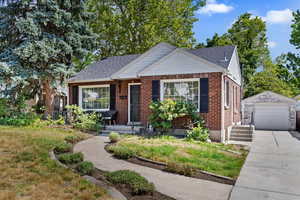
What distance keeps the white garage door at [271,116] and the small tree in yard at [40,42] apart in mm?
12875

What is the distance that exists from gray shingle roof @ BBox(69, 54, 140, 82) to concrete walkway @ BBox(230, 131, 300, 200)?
842 centimetres

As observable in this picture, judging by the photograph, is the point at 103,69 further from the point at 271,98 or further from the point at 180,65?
the point at 271,98

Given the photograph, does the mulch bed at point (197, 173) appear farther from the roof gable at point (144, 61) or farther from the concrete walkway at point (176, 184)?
the roof gable at point (144, 61)

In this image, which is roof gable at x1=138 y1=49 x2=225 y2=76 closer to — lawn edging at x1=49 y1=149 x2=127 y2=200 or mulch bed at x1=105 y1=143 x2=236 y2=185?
mulch bed at x1=105 y1=143 x2=236 y2=185

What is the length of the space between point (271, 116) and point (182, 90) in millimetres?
8822

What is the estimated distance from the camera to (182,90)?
943 cm

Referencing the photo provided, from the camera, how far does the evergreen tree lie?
21984 mm

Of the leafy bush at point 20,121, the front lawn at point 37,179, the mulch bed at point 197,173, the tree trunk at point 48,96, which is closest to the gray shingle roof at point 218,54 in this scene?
the mulch bed at point 197,173

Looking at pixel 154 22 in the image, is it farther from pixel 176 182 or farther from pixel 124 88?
pixel 176 182

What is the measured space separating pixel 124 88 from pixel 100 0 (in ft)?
50.4

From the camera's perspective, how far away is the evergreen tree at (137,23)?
21984 mm

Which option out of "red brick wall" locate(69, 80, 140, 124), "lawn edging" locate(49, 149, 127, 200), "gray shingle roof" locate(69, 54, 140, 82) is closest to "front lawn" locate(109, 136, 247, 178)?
"lawn edging" locate(49, 149, 127, 200)

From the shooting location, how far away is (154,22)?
72.6ft

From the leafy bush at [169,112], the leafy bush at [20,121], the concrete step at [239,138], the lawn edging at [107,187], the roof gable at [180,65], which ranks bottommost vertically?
the concrete step at [239,138]
